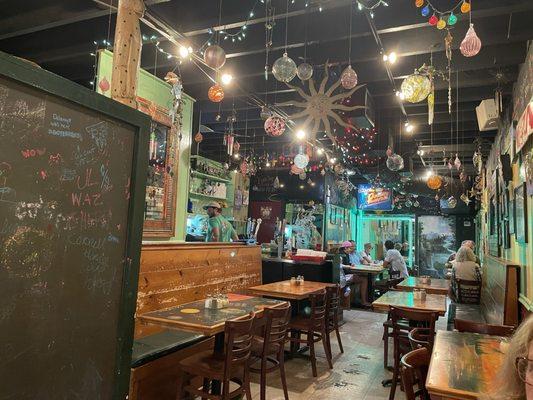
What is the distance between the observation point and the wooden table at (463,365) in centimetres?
195

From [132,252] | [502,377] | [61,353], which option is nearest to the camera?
[502,377]

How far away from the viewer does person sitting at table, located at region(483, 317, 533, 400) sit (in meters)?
1.40

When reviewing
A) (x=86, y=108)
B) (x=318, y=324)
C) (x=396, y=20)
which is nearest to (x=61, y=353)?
(x=86, y=108)

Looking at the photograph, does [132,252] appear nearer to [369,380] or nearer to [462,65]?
[369,380]

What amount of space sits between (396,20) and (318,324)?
3.71m

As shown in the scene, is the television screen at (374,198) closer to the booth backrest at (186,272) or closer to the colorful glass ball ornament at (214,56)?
the booth backrest at (186,272)

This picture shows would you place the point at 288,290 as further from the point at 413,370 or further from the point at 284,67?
the point at 413,370

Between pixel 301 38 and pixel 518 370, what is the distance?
4.22m

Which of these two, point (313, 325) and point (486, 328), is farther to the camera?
point (313, 325)

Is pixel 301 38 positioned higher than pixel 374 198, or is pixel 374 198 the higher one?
pixel 301 38

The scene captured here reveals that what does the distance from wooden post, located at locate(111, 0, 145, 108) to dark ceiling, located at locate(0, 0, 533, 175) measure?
1.41 metres

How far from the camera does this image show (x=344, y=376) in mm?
4809

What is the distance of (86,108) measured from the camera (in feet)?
6.50

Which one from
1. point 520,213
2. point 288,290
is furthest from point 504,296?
point 288,290
